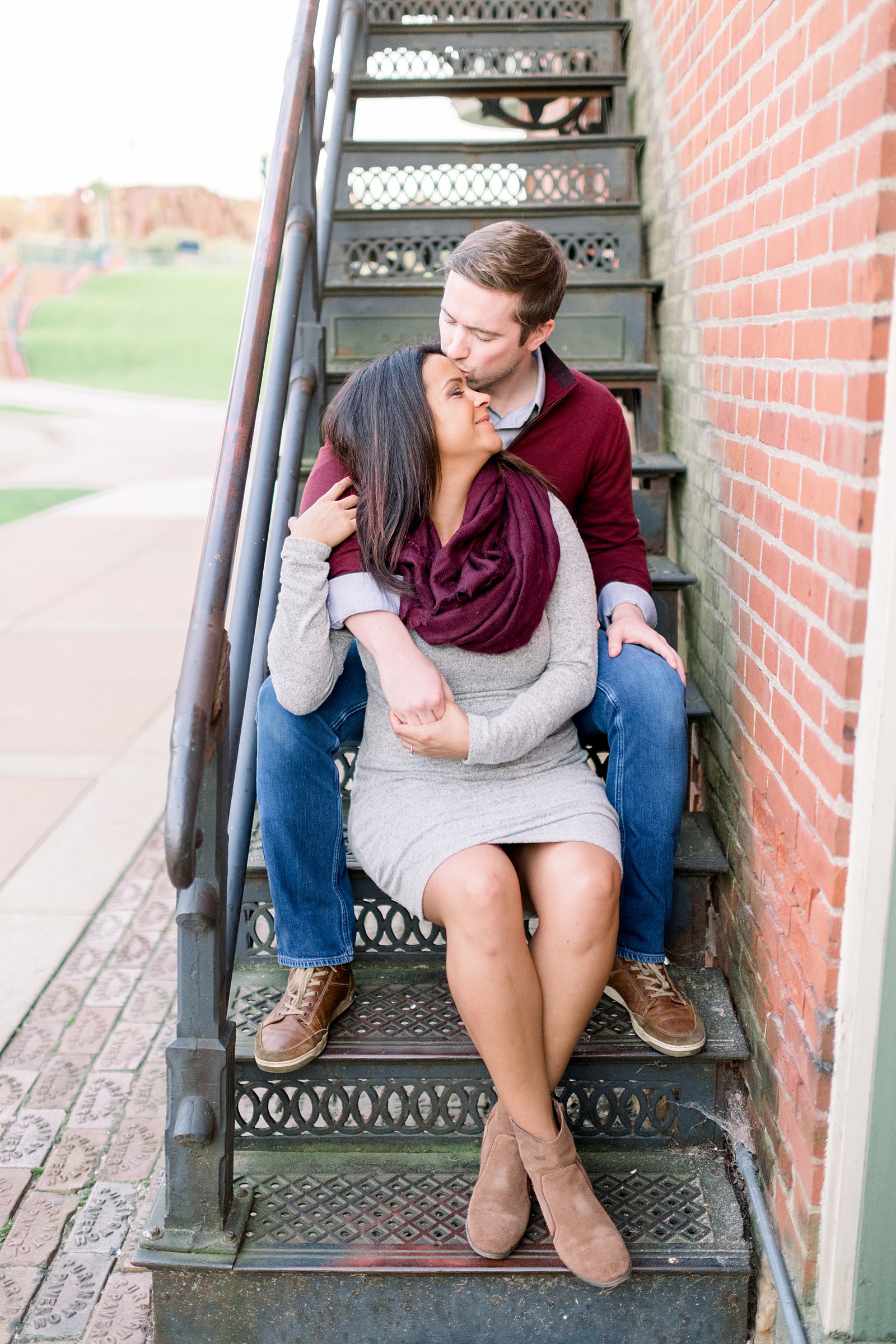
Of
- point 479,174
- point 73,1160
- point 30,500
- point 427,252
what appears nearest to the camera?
point 73,1160

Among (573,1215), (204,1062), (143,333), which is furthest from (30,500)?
(143,333)

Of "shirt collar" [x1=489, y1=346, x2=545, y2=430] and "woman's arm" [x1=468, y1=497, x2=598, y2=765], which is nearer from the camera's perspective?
"woman's arm" [x1=468, y1=497, x2=598, y2=765]

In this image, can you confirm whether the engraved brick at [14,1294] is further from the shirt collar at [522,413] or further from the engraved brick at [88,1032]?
the shirt collar at [522,413]

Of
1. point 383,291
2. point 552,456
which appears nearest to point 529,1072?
point 552,456

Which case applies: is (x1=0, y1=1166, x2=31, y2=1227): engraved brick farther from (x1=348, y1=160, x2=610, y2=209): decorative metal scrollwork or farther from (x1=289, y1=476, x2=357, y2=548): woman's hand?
(x1=348, y1=160, x2=610, y2=209): decorative metal scrollwork

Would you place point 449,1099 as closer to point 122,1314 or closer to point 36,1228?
point 122,1314

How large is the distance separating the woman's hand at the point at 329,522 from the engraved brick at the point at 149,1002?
1.50 meters

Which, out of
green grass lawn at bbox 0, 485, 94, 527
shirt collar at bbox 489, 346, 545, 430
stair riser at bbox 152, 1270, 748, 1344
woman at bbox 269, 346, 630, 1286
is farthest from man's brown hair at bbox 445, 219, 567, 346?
green grass lawn at bbox 0, 485, 94, 527

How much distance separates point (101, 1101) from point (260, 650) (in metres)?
1.07

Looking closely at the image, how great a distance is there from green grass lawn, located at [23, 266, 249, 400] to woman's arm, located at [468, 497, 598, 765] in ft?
97.4

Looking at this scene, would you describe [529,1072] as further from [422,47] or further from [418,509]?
[422,47]

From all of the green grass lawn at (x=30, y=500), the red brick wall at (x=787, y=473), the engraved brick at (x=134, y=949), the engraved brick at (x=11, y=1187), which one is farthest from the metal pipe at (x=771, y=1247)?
the green grass lawn at (x=30, y=500)

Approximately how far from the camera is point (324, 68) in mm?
3016

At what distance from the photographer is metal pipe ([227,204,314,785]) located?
79.4 inches
